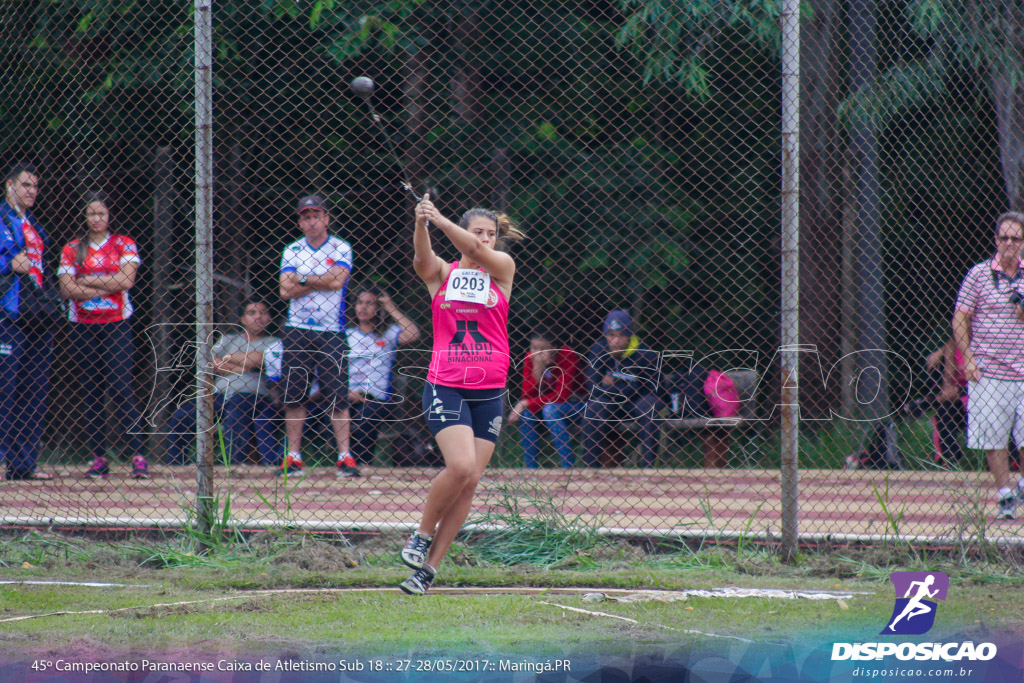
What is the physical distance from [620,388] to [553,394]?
48 cm

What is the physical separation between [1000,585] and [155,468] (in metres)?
5.09

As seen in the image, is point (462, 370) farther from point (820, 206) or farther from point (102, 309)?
point (820, 206)

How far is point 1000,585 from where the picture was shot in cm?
480

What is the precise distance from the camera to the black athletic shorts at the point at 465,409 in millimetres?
4316

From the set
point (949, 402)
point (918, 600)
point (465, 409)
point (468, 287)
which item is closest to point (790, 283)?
point (918, 600)

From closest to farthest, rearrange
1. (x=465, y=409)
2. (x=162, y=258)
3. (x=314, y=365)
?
(x=465, y=409), (x=314, y=365), (x=162, y=258)

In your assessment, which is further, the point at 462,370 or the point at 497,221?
the point at 497,221

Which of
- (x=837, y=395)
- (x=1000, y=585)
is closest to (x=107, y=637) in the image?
(x=1000, y=585)

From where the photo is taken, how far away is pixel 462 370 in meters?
4.35

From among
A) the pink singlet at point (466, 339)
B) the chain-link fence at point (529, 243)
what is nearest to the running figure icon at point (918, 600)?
the chain-link fence at point (529, 243)

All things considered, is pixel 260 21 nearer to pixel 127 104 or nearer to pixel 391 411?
pixel 127 104

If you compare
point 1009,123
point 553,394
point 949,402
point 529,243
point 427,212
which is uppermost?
point 1009,123

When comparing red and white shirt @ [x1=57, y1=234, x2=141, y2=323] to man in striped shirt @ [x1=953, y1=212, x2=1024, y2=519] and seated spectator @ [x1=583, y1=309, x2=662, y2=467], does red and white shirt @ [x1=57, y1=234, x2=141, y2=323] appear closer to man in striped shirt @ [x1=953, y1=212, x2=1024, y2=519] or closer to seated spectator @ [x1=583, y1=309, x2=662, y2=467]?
seated spectator @ [x1=583, y1=309, x2=662, y2=467]

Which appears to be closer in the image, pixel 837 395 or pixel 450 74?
pixel 450 74
